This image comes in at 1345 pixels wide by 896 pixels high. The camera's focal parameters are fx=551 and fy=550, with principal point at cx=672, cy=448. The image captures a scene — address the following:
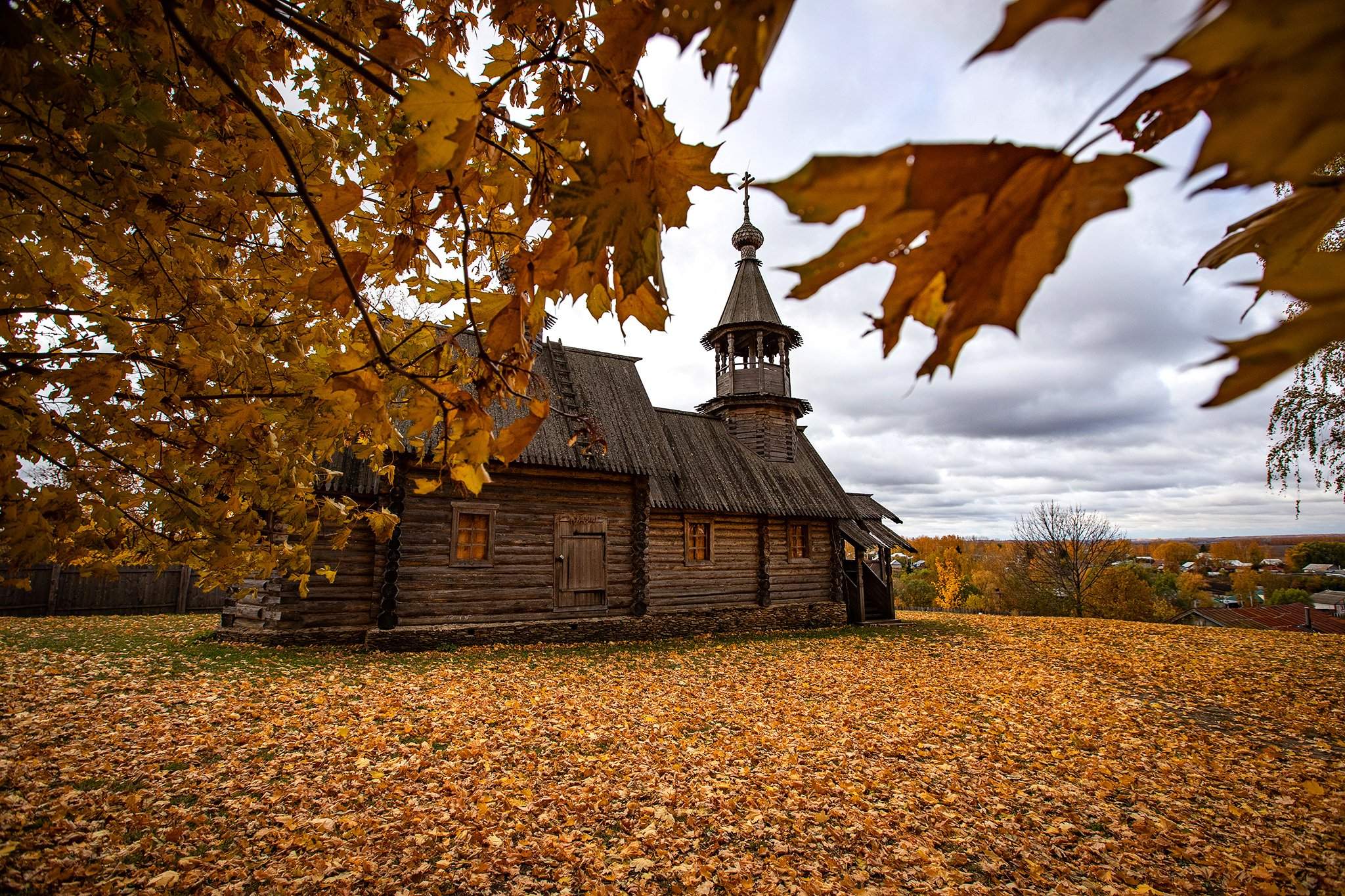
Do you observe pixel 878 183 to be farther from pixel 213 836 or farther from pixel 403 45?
pixel 213 836

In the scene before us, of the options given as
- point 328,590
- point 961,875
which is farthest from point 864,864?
point 328,590

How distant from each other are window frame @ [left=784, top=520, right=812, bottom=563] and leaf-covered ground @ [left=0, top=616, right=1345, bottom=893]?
6832 mm

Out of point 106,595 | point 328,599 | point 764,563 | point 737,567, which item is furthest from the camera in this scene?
point 764,563

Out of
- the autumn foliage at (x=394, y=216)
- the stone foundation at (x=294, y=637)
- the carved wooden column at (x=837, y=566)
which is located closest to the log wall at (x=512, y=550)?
the stone foundation at (x=294, y=637)

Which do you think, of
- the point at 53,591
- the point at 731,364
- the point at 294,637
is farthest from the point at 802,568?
the point at 53,591

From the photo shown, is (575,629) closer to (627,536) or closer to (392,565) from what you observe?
(627,536)

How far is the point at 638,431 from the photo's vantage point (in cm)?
1455

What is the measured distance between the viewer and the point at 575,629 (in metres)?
12.0

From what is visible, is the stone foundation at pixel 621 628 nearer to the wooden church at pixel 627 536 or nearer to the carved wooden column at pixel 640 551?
the wooden church at pixel 627 536

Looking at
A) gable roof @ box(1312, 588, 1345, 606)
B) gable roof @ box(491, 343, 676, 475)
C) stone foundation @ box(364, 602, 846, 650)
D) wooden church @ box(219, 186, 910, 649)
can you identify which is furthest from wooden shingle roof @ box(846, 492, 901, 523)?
gable roof @ box(1312, 588, 1345, 606)

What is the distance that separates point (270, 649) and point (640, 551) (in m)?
7.31

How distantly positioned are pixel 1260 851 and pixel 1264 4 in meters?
6.19

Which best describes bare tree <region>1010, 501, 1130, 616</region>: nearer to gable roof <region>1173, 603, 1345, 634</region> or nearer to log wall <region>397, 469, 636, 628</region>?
gable roof <region>1173, 603, 1345, 634</region>

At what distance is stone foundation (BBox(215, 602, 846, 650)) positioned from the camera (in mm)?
10211
